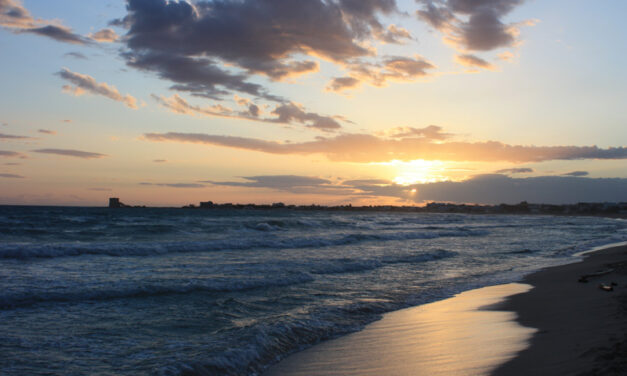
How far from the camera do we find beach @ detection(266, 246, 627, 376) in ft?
18.4

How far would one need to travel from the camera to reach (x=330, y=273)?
1595 cm

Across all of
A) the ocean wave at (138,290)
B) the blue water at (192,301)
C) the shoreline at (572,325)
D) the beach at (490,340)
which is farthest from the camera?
the ocean wave at (138,290)

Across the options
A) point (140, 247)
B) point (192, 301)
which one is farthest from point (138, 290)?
point (140, 247)

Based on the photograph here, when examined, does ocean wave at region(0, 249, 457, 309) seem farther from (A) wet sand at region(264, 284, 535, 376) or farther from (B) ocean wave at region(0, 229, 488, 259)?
(B) ocean wave at region(0, 229, 488, 259)

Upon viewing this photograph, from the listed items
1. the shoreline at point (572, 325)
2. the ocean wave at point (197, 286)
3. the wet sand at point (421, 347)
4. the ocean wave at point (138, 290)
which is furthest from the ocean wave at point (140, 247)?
the shoreline at point (572, 325)

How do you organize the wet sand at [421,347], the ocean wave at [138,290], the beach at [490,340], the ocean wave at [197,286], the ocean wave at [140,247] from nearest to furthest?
the beach at [490,340] < the wet sand at [421,347] < the ocean wave at [138,290] < the ocean wave at [197,286] < the ocean wave at [140,247]

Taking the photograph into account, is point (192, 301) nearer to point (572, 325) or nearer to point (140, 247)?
point (572, 325)

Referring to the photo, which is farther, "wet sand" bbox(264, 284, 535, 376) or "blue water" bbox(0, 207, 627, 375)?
"blue water" bbox(0, 207, 627, 375)

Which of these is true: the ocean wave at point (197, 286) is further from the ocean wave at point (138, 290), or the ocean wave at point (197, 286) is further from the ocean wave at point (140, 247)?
the ocean wave at point (140, 247)

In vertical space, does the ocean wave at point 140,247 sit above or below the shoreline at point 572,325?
below

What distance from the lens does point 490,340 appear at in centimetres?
726

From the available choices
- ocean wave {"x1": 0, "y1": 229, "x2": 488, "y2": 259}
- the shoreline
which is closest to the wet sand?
the shoreline

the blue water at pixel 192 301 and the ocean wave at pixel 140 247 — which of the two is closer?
the blue water at pixel 192 301

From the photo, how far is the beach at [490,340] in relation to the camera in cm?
561
